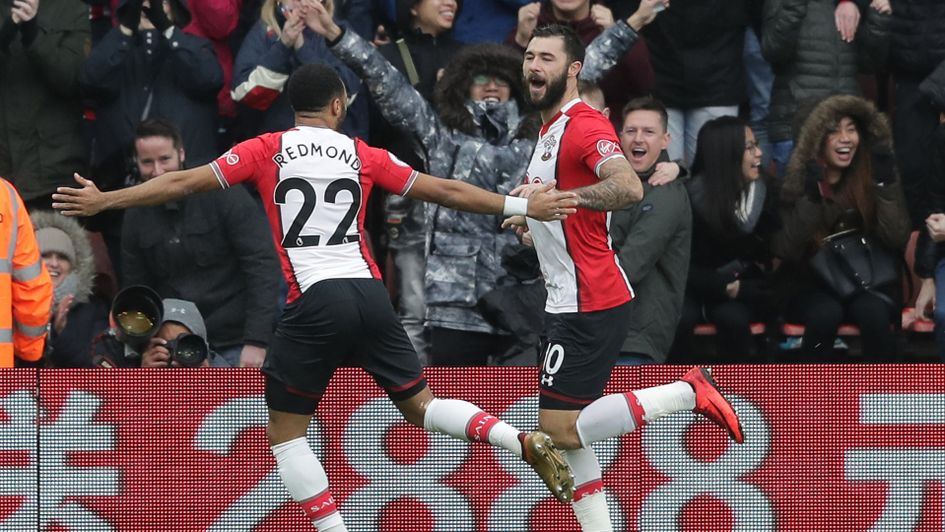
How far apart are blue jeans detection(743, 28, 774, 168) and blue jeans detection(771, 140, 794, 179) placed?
0.05 m

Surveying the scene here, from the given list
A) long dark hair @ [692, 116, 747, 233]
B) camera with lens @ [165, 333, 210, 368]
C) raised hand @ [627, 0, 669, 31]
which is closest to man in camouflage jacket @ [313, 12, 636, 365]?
raised hand @ [627, 0, 669, 31]

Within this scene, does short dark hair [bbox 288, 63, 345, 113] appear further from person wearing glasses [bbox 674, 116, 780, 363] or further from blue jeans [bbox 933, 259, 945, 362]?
blue jeans [bbox 933, 259, 945, 362]

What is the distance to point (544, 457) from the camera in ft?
27.1

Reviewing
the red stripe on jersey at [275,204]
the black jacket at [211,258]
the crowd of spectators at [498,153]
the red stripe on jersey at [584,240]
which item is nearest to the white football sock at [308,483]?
the red stripe on jersey at [275,204]

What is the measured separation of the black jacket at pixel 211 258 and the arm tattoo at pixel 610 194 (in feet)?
9.79

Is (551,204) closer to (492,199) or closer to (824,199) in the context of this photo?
(492,199)

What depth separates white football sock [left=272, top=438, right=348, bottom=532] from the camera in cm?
866

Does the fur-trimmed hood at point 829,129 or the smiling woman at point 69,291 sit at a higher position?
the fur-trimmed hood at point 829,129

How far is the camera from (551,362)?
8.70 meters

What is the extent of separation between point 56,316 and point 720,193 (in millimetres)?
3950

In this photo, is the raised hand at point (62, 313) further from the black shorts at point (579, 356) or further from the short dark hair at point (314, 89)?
the black shorts at point (579, 356)

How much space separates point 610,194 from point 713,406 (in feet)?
3.96

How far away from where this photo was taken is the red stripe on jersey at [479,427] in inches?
339

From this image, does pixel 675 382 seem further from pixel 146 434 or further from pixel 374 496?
pixel 146 434
